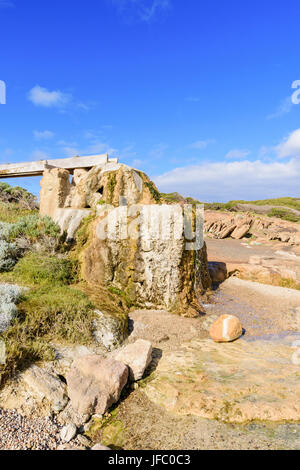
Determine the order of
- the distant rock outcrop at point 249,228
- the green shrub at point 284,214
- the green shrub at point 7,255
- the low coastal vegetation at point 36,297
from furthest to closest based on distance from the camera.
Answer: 1. the green shrub at point 284,214
2. the distant rock outcrop at point 249,228
3. the green shrub at point 7,255
4. the low coastal vegetation at point 36,297

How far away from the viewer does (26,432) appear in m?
3.07

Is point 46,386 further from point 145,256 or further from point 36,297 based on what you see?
point 145,256

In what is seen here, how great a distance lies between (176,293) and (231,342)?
1.75m

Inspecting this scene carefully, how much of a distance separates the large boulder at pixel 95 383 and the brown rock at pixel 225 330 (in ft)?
8.19

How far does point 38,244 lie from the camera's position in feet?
25.2

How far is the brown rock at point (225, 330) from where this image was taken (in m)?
5.79

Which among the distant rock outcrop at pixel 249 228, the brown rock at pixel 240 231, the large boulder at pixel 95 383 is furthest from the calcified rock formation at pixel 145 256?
the distant rock outcrop at pixel 249 228

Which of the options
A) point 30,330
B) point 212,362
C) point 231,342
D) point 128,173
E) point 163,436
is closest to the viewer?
point 163,436

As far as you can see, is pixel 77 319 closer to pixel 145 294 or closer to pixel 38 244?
pixel 145 294

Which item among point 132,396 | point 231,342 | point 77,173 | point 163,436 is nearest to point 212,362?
point 231,342

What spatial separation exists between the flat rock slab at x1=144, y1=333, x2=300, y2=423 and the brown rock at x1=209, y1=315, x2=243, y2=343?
0.22 metres

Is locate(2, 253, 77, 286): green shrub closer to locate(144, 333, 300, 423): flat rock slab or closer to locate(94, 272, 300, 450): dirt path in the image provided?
locate(94, 272, 300, 450): dirt path

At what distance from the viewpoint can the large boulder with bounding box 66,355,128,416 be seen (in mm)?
3555

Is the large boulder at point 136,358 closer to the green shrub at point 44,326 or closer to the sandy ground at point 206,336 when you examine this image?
the sandy ground at point 206,336
